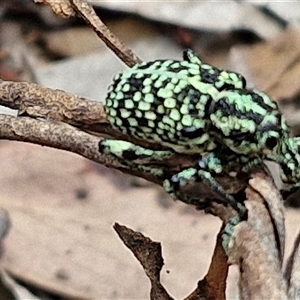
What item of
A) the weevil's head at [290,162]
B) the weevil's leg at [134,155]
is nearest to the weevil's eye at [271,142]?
the weevil's head at [290,162]

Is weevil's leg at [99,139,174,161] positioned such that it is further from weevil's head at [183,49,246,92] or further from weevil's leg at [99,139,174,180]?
weevil's head at [183,49,246,92]

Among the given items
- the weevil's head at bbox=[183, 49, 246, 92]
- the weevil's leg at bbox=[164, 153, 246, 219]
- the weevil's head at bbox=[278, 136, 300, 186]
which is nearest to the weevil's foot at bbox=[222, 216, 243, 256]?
the weevil's leg at bbox=[164, 153, 246, 219]

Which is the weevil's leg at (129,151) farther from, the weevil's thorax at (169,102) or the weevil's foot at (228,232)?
the weevil's foot at (228,232)

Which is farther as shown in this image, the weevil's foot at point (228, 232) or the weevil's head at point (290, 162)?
the weevil's head at point (290, 162)

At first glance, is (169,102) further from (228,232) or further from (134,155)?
(228,232)

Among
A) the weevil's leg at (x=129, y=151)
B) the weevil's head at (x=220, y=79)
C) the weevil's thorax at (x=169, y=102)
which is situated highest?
the weevil's head at (x=220, y=79)
